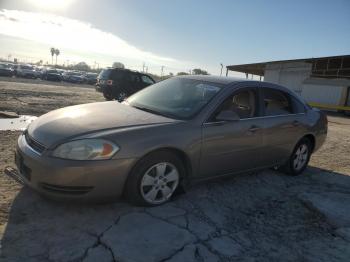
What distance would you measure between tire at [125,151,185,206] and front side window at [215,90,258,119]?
112 cm

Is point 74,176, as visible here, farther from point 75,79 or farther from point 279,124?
point 75,79

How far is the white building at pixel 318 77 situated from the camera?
3125cm

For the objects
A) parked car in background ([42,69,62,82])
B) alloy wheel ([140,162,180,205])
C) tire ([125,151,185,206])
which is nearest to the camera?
tire ([125,151,185,206])

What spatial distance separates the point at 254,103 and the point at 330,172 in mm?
2586

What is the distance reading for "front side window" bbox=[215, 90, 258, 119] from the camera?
516cm

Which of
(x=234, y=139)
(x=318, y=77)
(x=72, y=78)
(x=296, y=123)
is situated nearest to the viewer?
(x=234, y=139)

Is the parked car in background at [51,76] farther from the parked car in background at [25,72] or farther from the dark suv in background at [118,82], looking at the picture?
the dark suv in background at [118,82]

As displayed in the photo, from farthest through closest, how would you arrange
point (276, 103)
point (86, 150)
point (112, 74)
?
point (112, 74) < point (276, 103) < point (86, 150)

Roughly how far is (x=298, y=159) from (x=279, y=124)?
3.56 ft

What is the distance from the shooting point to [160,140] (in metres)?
4.20

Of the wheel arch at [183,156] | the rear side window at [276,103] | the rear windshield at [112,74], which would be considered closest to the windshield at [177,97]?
the wheel arch at [183,156]

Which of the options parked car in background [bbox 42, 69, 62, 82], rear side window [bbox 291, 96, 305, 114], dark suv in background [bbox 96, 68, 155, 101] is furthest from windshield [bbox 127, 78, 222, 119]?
parked car in background [bbox 42, 69, 62, 82]

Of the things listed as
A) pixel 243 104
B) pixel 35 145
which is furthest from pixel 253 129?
pixel 35 145

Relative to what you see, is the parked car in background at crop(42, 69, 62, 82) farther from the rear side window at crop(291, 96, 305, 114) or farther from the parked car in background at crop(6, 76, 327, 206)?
the rear side window at crop(291, 96, 305, 114)
